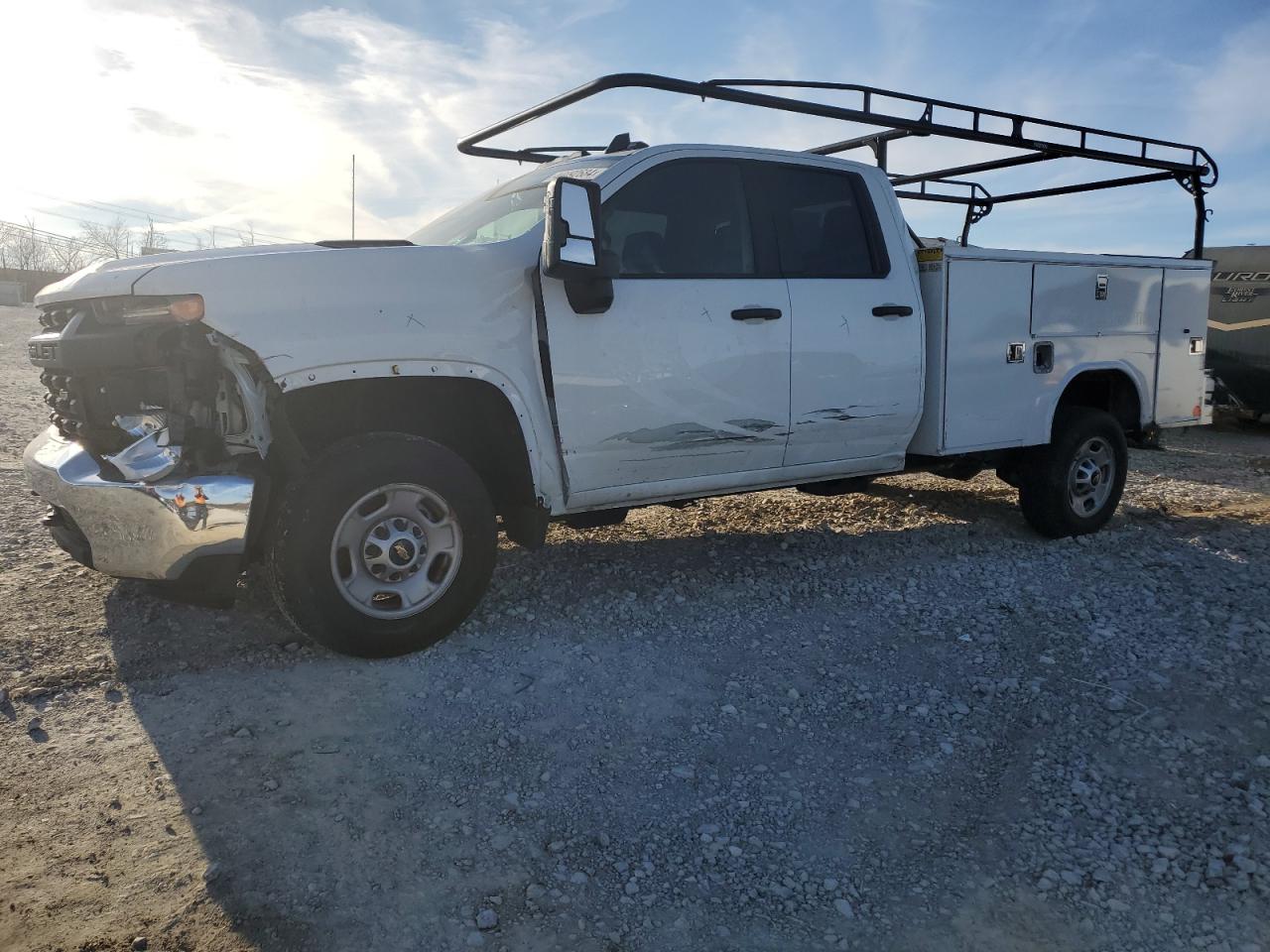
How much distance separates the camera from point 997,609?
4.61 meters

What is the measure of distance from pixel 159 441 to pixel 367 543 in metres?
0.83

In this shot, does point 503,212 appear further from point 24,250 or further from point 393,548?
point 24,250

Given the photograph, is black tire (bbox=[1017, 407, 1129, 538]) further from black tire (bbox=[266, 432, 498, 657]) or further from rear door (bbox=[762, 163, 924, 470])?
black tire (bbox=[266, 432, 498, 657])

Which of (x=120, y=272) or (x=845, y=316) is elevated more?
(x=120, y=272)

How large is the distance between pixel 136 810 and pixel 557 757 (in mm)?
1249

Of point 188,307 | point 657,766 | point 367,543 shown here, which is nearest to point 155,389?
point 188,307

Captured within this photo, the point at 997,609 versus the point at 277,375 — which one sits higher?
the point at 277,375

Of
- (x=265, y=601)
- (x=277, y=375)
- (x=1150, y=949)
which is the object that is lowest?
(x=1150, y=949)

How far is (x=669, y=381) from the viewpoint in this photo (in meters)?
4.27

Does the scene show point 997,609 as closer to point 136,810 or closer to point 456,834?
point 456,834

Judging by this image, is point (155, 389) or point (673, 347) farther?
point (673, 347)

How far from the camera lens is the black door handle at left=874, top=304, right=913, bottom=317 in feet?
16.0

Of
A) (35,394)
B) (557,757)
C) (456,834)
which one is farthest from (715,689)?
(35,394)

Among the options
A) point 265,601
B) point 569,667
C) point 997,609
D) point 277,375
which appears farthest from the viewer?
point 997,609
